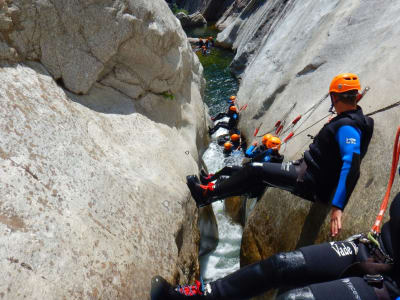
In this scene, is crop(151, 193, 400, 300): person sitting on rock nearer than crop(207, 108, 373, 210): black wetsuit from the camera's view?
Yes

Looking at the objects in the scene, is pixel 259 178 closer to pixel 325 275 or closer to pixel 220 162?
pixel 325 275

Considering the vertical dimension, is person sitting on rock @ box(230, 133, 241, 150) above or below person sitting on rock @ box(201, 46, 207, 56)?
above

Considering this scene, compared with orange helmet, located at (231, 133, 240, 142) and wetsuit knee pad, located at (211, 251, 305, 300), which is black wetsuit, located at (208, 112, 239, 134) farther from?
wetsuit knee pad, located at (211, 251, 305, 300)

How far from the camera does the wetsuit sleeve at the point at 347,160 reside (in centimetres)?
356

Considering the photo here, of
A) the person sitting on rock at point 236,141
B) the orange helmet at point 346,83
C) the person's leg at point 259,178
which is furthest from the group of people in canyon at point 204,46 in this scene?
the orange helmet at point 346,83

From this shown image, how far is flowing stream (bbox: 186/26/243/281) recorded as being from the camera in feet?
22.6

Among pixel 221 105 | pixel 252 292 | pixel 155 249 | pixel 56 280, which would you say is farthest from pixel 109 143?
pixel 221 105

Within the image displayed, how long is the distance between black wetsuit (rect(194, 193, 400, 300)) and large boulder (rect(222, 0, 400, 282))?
0.80m

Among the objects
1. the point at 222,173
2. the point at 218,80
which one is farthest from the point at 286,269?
the point at 218,80

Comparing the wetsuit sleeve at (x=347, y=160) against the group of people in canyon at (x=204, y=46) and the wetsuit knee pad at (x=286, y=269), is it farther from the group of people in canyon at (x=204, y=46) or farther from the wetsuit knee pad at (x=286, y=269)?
the group of people in canyon at (x=204, y=46)

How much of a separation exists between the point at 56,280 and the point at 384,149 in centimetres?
388

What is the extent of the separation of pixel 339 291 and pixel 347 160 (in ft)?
4.94

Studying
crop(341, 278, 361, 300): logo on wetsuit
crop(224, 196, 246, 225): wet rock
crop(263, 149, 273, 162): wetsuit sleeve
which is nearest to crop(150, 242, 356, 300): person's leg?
crop(341, 278, 361, 300): logo on wetsuit

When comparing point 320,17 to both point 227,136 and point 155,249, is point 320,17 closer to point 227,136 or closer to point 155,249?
point 227,136
